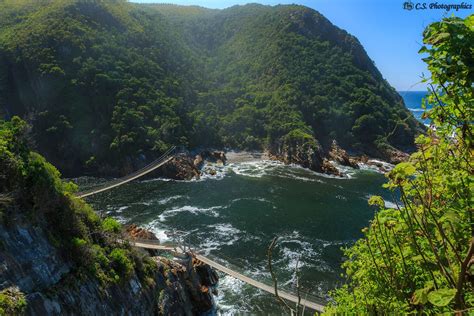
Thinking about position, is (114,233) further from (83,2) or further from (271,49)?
(271,49)

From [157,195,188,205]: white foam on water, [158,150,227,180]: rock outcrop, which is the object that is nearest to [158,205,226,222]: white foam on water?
[157,195,188,205]: white foam on water

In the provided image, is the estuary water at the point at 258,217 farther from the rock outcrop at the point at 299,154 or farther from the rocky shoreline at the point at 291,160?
the rock outcrop at the point at 299,154

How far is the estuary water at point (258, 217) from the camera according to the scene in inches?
876

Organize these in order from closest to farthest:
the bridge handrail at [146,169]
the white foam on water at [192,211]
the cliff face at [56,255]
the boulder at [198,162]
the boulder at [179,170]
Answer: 1. the cliff face at [56,255]
2. the white foam on water at [192,211]
3. the bridge handrail at [146,169]
4. the boulder at [179,170]
5. the boulder at [198,162]

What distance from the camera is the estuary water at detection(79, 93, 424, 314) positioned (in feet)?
73.0

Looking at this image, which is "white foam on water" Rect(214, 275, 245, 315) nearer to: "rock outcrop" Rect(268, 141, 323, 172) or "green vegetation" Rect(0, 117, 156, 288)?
"green vegetation" Rect(0, 117, 156, 288)

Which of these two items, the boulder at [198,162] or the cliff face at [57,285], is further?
the boulder at [198,162]

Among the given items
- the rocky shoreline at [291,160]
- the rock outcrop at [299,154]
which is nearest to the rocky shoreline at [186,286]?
the rocky shoreline at [291,160]

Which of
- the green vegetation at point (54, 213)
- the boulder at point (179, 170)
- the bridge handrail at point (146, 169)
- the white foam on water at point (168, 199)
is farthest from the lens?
the boulder at point (179, 170)

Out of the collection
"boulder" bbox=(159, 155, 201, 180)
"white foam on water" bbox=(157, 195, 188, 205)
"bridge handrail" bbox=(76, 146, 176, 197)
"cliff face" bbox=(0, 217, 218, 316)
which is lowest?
"white foam on water" bbox=(157, 195, 188, 205)

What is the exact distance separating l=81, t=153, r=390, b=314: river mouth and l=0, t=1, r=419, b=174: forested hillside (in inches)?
436

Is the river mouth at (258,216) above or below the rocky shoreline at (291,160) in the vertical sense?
below

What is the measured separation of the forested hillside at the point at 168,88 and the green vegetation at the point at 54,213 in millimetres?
37673

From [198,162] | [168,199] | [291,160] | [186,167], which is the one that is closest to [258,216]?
[168,199]
